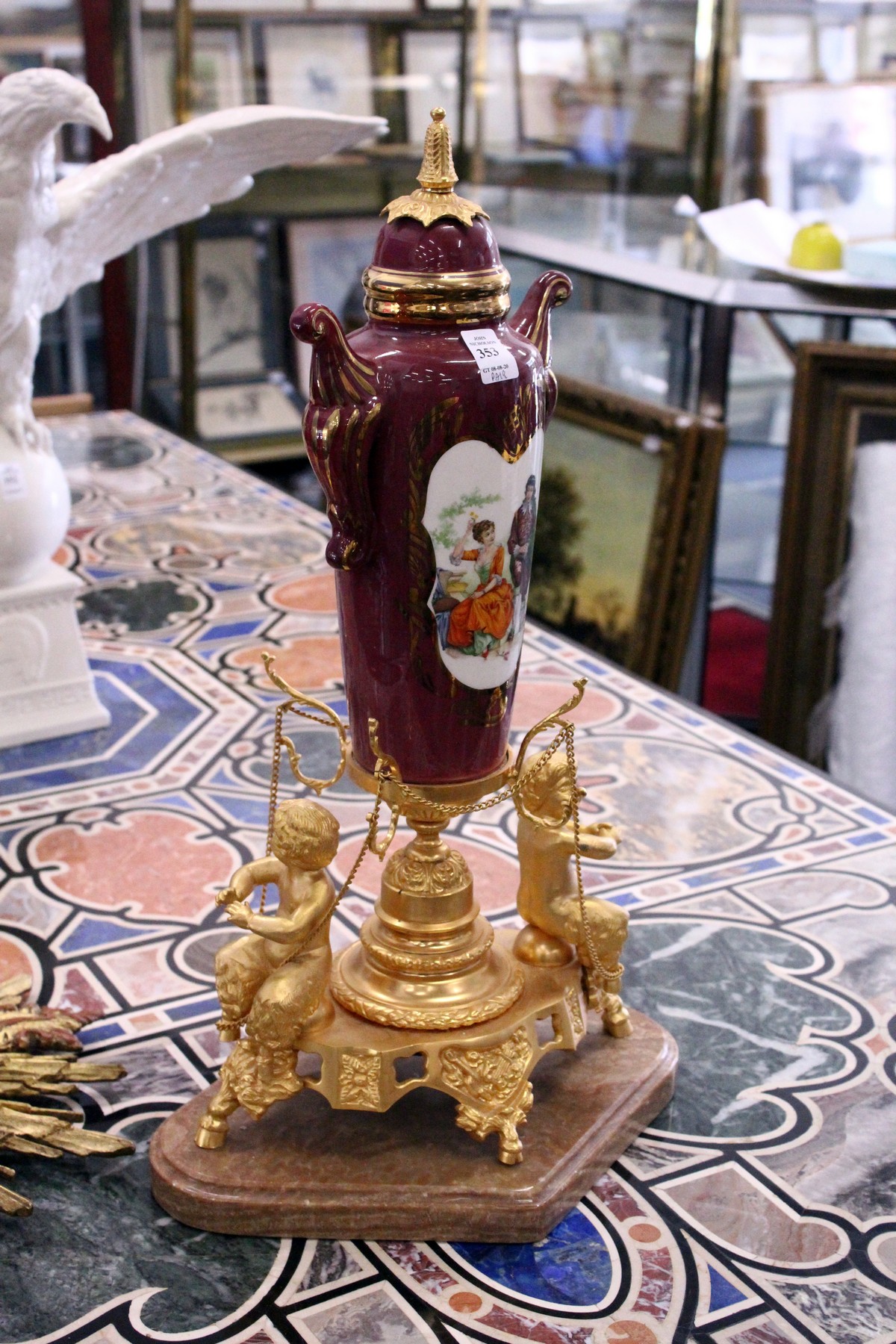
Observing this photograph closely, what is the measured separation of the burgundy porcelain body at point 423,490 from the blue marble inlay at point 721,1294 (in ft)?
1.34

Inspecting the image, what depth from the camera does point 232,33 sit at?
4320 millimetres

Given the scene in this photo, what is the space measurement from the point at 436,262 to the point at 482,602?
238mm

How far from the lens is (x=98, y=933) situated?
59.6 inches

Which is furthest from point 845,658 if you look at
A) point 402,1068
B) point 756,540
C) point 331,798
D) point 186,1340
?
point 186,1340

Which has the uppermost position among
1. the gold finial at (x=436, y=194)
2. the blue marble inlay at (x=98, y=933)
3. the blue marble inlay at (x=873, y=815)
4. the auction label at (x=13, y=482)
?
the gold finial at (x=436, y=194)

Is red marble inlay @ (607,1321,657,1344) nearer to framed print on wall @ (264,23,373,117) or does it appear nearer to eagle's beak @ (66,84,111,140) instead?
eagle's beak @ (66,84,111,140)

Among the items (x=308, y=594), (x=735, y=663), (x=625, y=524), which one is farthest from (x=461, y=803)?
(x=735, y=663)

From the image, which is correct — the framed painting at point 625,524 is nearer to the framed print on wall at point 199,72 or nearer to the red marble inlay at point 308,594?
the red marble inlay at point 308,594

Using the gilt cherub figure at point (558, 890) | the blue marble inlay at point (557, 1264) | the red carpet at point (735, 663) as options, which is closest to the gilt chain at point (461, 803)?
the gilt cherub figure at point (558, 890)

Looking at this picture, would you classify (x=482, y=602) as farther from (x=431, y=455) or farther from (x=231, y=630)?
(x=231, y=630)

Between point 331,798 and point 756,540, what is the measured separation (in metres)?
1.58

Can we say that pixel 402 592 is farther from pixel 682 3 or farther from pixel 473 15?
pixel 473 15

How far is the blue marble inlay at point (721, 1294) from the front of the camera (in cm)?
104

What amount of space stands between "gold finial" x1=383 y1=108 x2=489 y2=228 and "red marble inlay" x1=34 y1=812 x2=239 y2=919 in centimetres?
79
